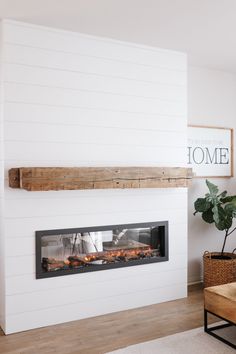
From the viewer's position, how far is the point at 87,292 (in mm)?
3551

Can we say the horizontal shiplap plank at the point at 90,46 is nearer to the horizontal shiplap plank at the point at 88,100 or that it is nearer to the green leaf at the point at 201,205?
the horizontal shiplap plank at the point at 88,100

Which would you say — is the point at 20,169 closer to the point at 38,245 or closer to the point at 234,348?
the point at 38,245

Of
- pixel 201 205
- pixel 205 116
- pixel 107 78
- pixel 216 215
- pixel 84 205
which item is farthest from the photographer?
pixel 205 116

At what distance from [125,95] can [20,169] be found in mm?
1320

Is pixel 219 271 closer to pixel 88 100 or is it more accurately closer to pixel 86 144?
pixel 86 144

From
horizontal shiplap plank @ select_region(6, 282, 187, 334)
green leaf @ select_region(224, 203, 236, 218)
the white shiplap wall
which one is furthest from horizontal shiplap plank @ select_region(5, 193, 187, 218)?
horizontal shiplap plank @ select_region(6, 282, 187, 334)

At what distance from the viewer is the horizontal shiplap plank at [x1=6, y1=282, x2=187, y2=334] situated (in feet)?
10.7

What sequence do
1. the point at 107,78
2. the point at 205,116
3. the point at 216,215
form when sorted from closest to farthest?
the point at 107,78 < the point at 216,215 < the point at 205,116

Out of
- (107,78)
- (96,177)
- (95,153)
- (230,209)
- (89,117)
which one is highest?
(107,78)

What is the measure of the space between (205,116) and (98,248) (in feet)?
6.82

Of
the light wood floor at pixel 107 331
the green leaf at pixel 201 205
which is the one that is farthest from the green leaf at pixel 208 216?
the light wood floor at pixel 107 331

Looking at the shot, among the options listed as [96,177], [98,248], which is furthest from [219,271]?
[96,177]

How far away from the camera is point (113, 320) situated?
11.4ft

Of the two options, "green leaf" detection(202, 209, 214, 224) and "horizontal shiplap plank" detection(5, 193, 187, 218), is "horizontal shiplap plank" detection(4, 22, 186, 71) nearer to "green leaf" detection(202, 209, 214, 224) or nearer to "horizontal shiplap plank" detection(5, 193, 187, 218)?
"horizontal shiplap plank" detection(5, 193, 187, 218)
